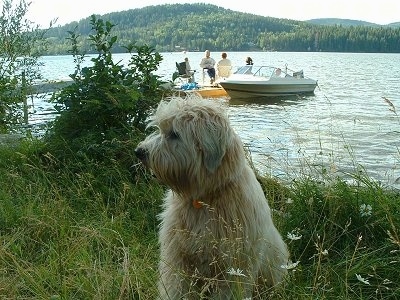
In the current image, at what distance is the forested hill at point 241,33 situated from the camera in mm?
70375

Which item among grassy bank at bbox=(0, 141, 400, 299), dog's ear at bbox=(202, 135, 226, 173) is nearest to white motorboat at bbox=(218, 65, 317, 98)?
grassy bank at bbox=(0, 141, 400, 299)

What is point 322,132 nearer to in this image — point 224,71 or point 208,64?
point 208,64

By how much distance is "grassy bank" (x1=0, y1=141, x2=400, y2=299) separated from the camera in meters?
3.36

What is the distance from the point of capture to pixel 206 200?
3367 millimetres

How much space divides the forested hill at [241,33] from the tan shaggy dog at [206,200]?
58.5 m

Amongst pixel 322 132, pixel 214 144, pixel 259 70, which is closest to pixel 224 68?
pixel 259 70

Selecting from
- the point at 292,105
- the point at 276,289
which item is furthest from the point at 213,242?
the point at 292,105

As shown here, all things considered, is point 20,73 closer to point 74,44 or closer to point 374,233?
point 74,44

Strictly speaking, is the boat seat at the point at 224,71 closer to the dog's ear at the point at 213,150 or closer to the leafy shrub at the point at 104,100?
the leafy shrub at the point at 104,100

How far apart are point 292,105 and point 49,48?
16.5m

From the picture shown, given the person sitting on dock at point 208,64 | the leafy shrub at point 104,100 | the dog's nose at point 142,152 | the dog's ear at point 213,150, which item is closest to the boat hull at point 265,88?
the person sitting on dock at point 208,64

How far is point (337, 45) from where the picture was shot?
102 meters

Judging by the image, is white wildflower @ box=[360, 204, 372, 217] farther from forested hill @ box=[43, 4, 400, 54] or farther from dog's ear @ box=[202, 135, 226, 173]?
forested hill @ box=[43, 4, 400, 54]

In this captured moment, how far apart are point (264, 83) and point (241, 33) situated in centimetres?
6545
